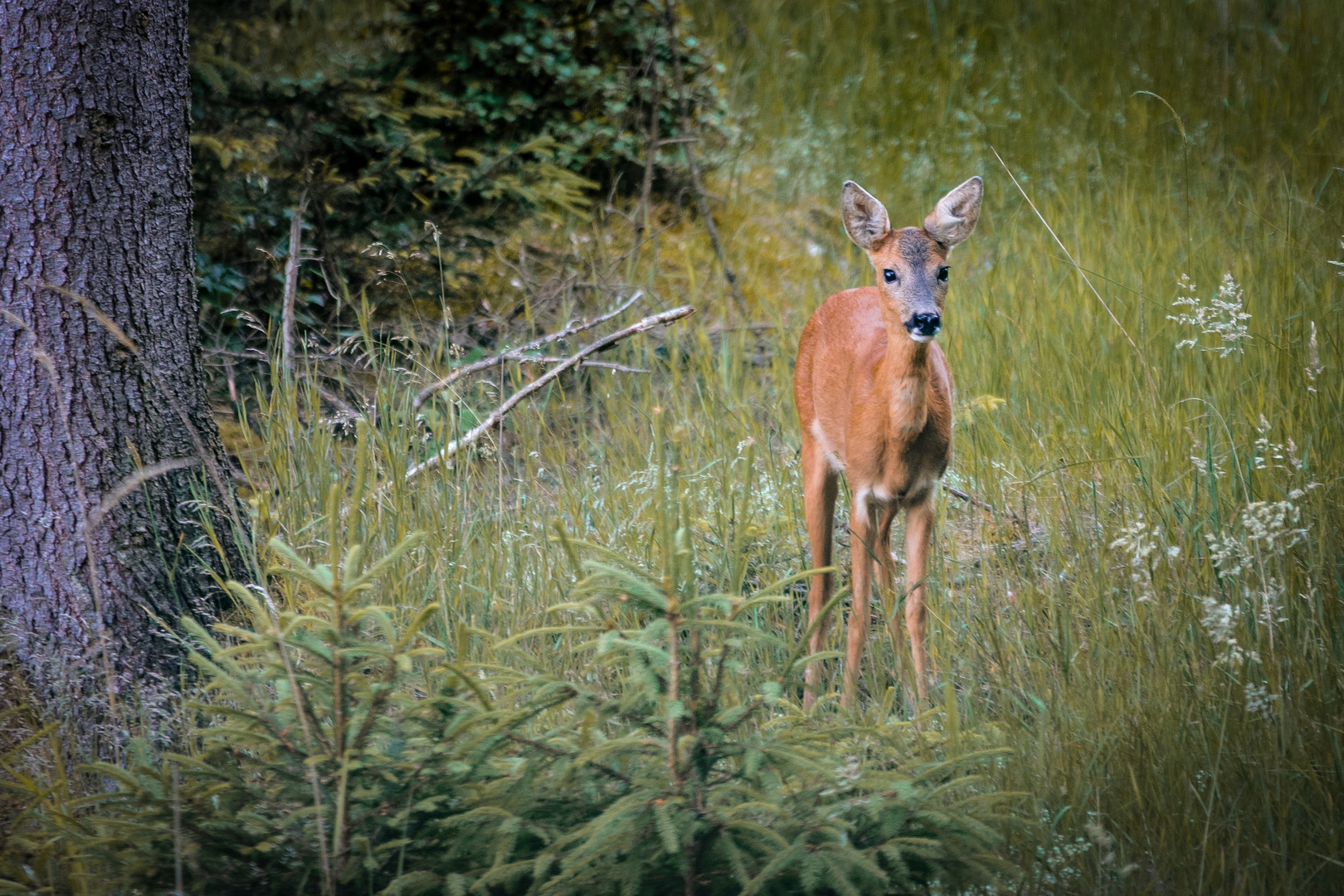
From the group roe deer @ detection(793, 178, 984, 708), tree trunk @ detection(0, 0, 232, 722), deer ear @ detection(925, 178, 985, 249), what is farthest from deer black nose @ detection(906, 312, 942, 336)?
tree trunk @ detection(0, 0, 232, 722)

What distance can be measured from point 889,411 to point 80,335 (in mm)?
2473

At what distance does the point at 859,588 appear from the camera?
305 cm

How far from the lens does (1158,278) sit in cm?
516

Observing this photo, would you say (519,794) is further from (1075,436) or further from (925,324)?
(1075,436)

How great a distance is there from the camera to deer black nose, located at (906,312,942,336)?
2705 mm

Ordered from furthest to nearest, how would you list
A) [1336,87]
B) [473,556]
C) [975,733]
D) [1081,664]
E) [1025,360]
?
[1336,87] → [1025,360] → [473,556] → [1081,664] → [975,733]

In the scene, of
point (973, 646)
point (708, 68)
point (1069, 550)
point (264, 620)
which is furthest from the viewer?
point (708, 68)

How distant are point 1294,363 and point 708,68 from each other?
550cm

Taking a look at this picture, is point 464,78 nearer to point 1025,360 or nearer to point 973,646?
point 1025,360

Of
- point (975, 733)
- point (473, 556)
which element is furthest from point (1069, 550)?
point (473, 556)

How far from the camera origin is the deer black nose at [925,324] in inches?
106

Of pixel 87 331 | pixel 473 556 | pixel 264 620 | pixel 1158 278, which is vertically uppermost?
pixel 1158 278

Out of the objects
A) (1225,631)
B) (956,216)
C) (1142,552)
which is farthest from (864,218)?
(1225,631)

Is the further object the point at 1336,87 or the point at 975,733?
the point at 1336,87
